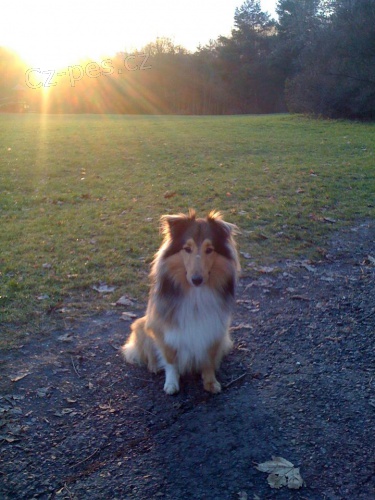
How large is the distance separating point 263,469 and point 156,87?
146ft

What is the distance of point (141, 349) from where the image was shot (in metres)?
4.48

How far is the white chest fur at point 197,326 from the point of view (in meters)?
4.09

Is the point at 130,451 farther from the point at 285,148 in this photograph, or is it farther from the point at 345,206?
the point at 285,148

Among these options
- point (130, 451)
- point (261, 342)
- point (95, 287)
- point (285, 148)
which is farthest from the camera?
point (285, 148)

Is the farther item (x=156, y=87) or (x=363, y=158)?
(x=156, y=87)

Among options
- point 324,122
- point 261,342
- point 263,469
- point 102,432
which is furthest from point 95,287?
point 324,122

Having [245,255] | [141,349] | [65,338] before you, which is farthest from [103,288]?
[245,255]

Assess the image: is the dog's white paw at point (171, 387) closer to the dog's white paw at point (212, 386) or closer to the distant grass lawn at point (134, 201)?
the dog's white paw at point (212, 386)

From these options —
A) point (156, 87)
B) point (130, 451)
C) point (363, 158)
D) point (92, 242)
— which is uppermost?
point (156, 87)

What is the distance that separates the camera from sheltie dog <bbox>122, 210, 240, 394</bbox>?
4.02 metres

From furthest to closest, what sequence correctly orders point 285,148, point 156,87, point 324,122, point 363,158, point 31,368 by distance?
point 156,87
point 324,122
point 285,148
point 363,158
point 31,368

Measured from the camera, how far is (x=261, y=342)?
16.3 ft

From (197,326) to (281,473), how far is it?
4.30 feet

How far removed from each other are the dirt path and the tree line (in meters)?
22.3
